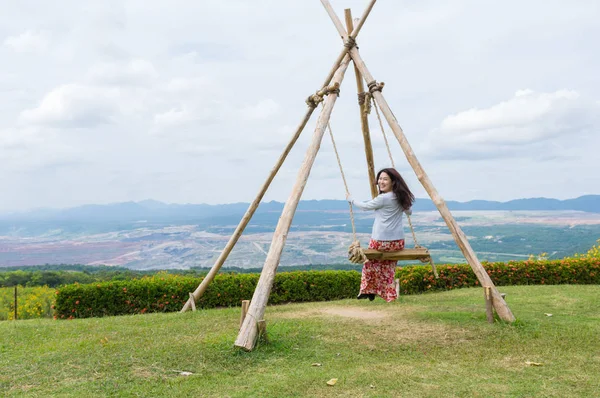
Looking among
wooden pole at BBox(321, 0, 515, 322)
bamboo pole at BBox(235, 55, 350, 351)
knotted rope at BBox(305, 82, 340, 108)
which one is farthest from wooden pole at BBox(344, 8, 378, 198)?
bamboo pole at BBox(235, 55, 350, 351)

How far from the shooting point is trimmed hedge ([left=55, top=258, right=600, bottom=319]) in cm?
1020

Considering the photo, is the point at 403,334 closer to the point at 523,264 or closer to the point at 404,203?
the point at 404,203

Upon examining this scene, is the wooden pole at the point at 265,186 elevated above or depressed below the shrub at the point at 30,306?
above

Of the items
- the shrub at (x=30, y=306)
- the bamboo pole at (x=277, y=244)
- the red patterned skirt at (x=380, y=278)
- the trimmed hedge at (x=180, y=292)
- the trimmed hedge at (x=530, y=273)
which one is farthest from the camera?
the trimmed hedge at (x=530, y=273)

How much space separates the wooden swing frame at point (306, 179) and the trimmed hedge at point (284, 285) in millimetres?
1145

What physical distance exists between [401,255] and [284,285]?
426 cm

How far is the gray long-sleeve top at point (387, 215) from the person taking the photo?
24.8 feet

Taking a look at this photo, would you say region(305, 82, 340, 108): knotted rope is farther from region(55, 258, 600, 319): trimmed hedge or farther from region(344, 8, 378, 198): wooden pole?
region(55, 258, 600, 319): trimmed hedge

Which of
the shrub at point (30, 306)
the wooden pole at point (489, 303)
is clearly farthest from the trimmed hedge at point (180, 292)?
the wooden pole at point (489, 303)

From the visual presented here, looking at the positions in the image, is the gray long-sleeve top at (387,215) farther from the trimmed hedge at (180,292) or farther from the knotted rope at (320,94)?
the trimmed hedge at (180,292)

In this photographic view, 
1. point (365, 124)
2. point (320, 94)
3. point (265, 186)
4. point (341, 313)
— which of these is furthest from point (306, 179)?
point (341, 313)

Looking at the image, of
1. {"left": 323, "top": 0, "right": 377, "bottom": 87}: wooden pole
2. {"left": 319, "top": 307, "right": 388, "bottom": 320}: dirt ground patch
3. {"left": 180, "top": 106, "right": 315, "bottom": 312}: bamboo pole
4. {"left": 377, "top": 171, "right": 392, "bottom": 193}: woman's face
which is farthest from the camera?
{"left": 180, "top": 106, "right": 315, "bottom": 312}: bamboo pole

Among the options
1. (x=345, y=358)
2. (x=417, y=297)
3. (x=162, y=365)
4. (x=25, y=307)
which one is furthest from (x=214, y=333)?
(x=25, y=307)

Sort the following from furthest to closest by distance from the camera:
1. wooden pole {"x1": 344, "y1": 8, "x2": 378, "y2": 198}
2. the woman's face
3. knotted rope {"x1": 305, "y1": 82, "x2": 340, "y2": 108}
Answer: wooden pole {"x1": 344, "y1": 8, "x2": 378, "y2": 198} → knotted rope {"x1": 305, "y1": 82, "x2": 340, "y2": 108} → the woman's face
